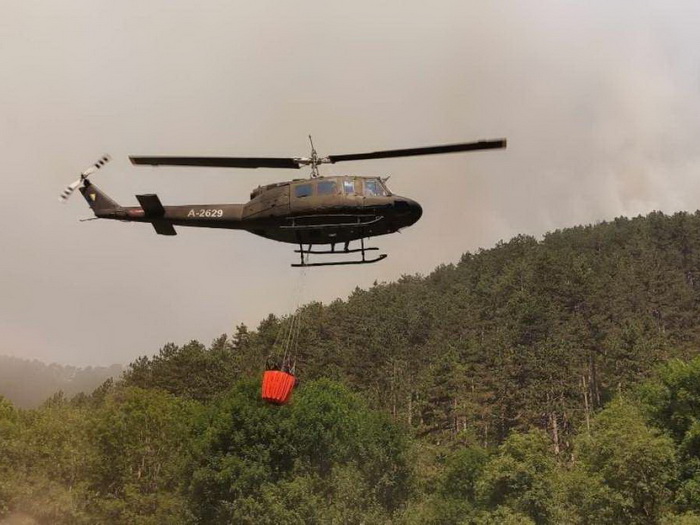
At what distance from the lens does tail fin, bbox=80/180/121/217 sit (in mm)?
24125

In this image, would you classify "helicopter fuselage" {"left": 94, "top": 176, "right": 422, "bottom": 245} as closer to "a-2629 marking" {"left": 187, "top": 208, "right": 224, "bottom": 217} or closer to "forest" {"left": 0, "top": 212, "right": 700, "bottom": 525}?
"a-2629 marking" {"left": 187, "top": 208, "right": 224, "bottom": 217}

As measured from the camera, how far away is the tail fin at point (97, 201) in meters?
24.1

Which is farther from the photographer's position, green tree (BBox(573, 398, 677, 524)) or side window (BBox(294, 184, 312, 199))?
green tree (BBox(573, 398, 677, 524))

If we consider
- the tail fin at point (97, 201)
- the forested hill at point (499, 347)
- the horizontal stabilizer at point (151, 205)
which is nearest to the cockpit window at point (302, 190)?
the horizontal stabilizer at point (151, 205)

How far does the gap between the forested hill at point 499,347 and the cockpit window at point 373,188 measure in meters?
64.0

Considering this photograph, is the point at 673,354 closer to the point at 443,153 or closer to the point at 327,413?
the point at 327,413

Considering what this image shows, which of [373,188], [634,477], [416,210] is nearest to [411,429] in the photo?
[634,477]

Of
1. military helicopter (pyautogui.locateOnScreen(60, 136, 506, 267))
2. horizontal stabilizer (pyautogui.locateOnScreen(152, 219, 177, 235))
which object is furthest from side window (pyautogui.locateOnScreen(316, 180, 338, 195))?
horizontal stabilizer (pyautogui.locateOnScreen(152, 219, 177, 235))

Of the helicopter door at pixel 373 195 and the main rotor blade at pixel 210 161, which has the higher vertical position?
the main rotor blade at pixel 210 161

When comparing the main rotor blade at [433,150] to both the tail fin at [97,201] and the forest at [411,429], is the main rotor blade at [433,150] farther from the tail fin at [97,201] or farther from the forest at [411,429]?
the forest at [411,429]

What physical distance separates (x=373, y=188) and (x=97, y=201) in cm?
1322

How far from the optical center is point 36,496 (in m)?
50.3

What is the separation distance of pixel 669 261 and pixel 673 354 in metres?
62.2

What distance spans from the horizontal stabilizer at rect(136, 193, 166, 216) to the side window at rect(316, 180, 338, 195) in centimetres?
747
